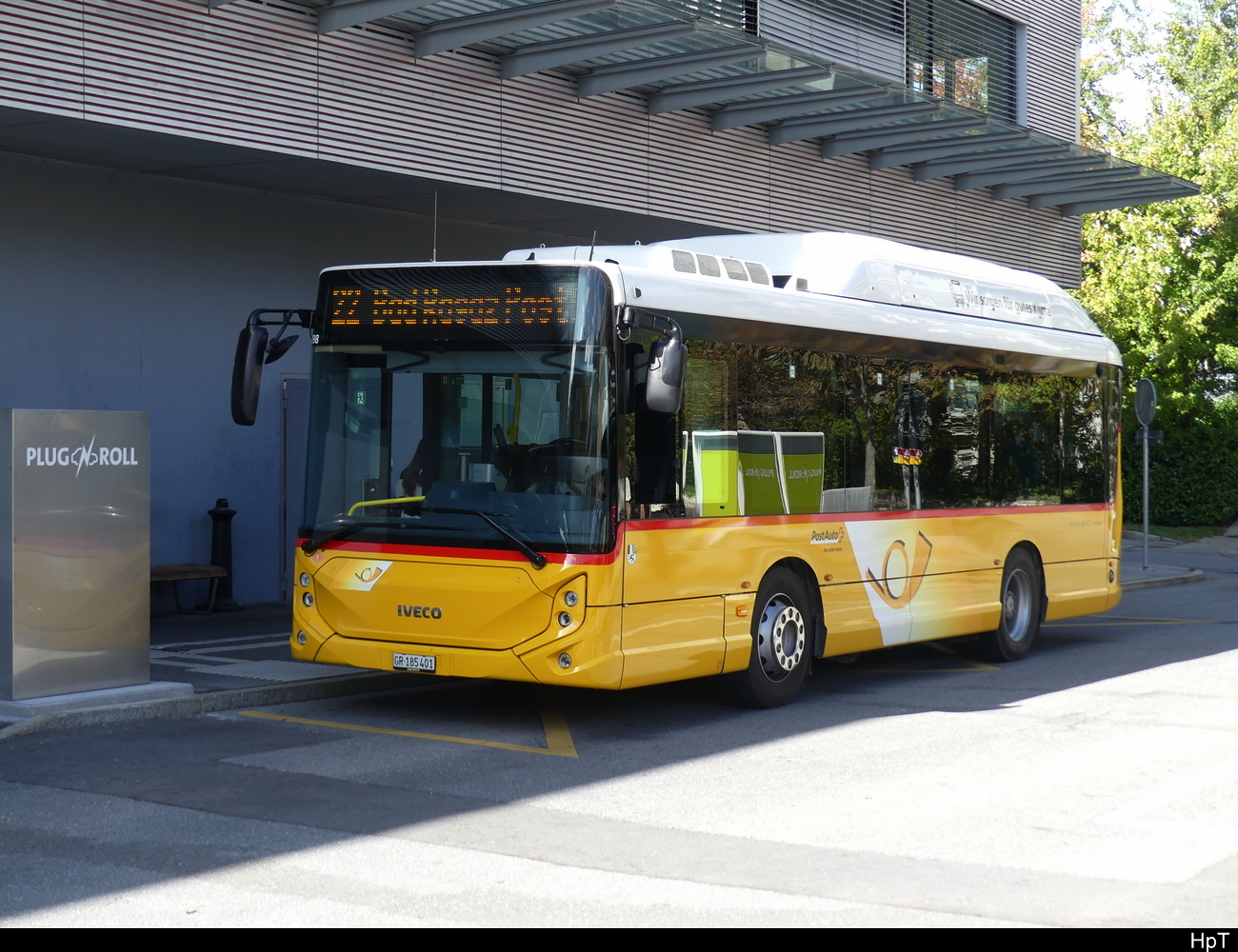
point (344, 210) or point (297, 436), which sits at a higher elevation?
point (344, 210)

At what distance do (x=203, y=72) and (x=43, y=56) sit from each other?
4.39ft

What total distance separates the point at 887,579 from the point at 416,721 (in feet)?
12.5

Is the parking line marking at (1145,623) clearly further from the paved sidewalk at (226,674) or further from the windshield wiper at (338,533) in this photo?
the windshield wiper at (338,533)

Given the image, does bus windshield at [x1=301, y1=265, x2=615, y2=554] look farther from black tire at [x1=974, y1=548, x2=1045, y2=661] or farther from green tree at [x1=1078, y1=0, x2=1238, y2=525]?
green tree at [x1=1078, y1=0, x2=1238, y2=525]

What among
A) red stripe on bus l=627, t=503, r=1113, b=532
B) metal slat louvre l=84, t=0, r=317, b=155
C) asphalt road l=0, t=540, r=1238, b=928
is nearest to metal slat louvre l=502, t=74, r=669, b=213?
metal slat louvre l=84, t=0, r=317, b=155

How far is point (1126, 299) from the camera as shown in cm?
3278

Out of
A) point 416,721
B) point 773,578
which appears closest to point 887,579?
point 773,578

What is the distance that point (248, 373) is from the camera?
932cm

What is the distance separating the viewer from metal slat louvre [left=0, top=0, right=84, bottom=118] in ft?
34.9

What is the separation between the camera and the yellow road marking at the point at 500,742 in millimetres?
8773

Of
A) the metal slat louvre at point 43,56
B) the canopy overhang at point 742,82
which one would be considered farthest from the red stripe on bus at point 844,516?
the metal slat louvre at point 43,56

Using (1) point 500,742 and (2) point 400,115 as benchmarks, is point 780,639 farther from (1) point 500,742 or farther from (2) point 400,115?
(2) point 400,115

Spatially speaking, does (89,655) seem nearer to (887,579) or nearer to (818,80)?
(887,579)

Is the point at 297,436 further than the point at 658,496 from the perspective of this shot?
Yes
